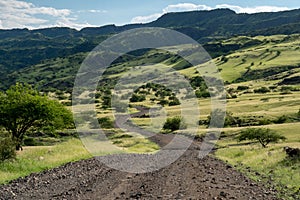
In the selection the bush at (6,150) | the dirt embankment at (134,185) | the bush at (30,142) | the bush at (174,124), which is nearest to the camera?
the dirt embankment at (134,185)

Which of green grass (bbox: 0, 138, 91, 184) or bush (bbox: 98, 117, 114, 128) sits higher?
green grass (bbox: 0, 138, 91, 184)

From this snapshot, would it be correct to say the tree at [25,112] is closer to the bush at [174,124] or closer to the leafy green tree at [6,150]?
the leafy green tree at [6,150]

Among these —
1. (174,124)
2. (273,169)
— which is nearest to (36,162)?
(273,169)

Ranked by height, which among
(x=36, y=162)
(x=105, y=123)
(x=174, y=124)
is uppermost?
(x=36, y=162)

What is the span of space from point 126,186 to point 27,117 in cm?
2620

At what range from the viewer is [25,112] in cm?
4203

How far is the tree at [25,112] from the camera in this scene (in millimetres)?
42112

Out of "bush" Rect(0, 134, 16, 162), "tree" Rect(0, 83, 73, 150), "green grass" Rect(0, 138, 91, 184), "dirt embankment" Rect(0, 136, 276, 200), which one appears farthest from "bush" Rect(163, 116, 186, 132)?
"bush" Rect(0, 134, 16, 162)

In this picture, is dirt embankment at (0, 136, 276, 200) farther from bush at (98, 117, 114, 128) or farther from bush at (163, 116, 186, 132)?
bush at (98, 117, 114, 128)

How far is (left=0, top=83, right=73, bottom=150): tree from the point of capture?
4211 centimetres

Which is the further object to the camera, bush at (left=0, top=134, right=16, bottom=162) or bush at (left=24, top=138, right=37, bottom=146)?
bush at (left=24, top=138, right=37, bottom=146)

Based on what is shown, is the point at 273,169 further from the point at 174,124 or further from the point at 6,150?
the point at 174,124

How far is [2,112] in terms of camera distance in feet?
137

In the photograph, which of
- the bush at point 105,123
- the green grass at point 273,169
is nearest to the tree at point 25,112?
the green grass at point 273,169
